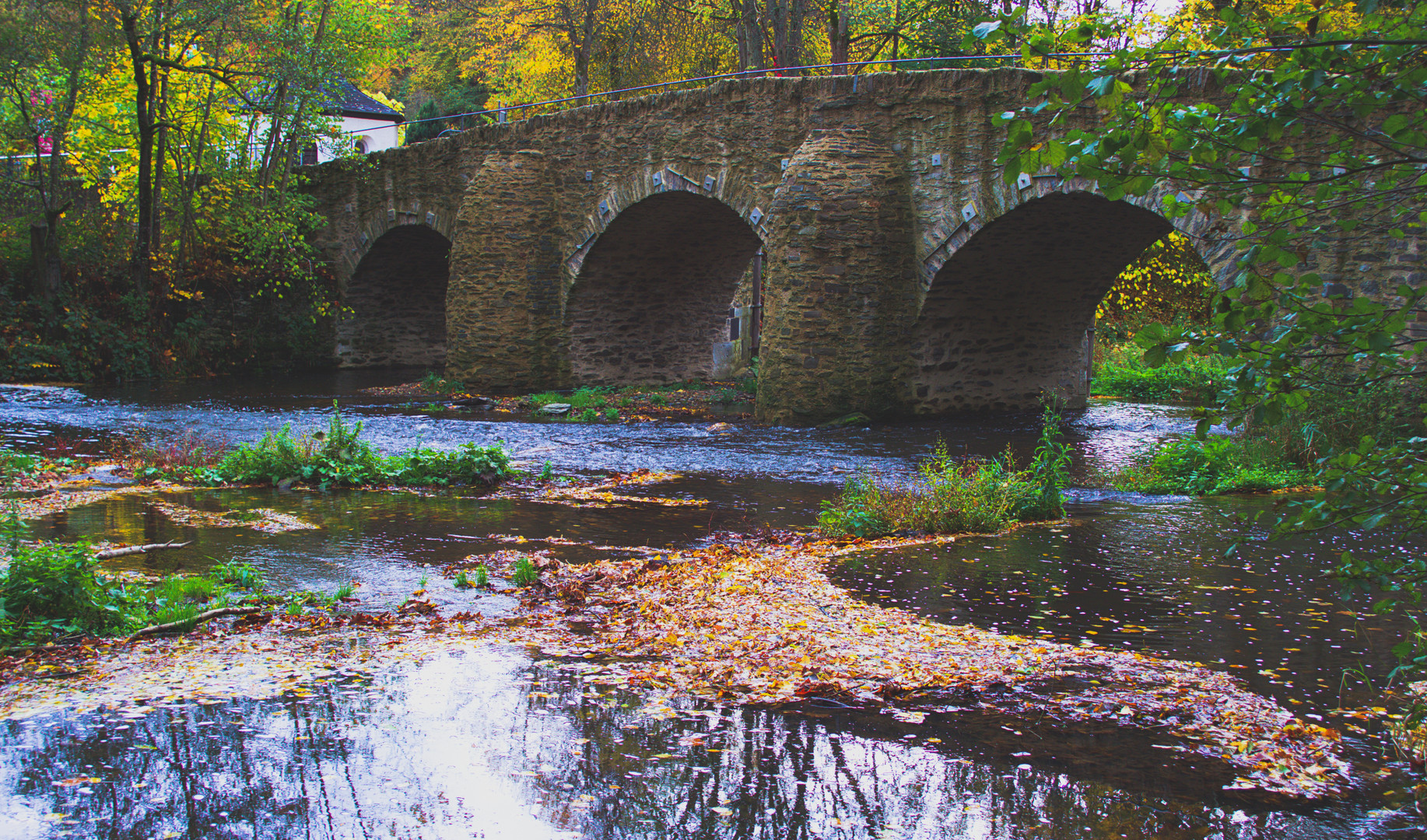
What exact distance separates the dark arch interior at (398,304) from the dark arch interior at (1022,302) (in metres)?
12.5

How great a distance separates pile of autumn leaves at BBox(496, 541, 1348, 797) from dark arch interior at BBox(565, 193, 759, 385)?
12.2 meters

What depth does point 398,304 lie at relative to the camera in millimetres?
24281

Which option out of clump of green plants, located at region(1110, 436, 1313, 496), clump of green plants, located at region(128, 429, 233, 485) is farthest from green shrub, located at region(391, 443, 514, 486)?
clump of green plants, located at region(1110, 436, 1313, 496)

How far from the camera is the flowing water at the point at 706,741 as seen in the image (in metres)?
2.81

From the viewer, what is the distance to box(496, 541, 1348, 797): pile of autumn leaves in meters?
3.40

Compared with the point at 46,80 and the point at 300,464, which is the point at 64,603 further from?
the point at 46,80

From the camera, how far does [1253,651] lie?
429 centimetres


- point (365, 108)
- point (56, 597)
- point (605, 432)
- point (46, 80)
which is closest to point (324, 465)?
point (56, 597)

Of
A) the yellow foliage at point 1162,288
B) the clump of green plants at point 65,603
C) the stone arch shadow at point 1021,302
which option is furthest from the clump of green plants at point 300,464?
the yellow foliage at point 1162,288

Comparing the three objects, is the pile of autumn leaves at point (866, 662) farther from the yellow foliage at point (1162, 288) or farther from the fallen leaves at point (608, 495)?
the yellow foliage at point (1162, 288)

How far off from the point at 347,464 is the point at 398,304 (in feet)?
53.8

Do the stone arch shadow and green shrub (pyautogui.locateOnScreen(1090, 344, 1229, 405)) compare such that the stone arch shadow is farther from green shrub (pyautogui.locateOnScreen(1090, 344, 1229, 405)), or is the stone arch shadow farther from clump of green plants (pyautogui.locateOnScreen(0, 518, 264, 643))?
clump of green plants (pyautogui.locateOnScreen(0, 518, 264, 643))

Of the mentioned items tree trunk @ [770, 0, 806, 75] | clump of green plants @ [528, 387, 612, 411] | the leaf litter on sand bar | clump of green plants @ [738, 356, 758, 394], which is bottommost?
the leaf litter on sand bar

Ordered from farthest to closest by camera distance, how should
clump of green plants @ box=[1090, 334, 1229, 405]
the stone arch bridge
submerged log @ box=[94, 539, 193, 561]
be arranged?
clump of green plants @ box=[1090, 334, 1229, 405] < the stone arch bridge < submerged log @ box=[94, 539, 193, 561]
